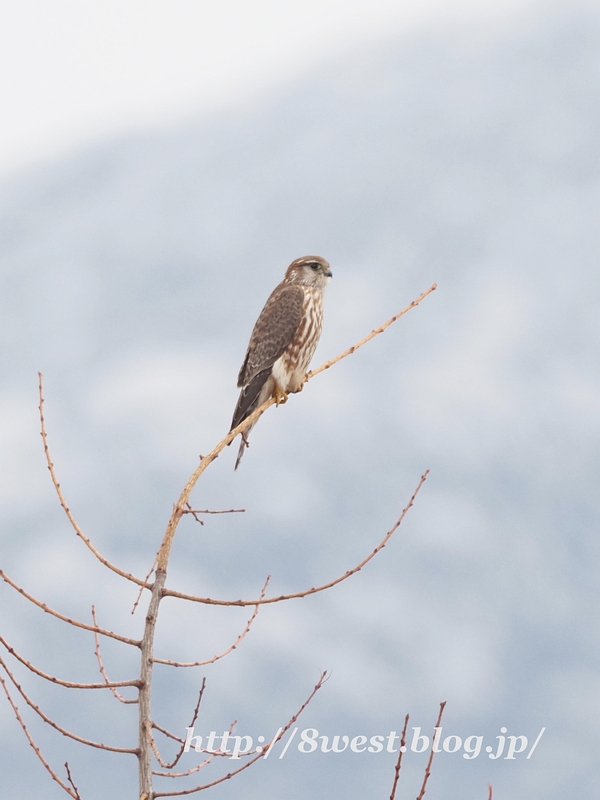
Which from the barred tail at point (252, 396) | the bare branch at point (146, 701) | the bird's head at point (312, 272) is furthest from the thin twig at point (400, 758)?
the bird's head at point (312, 272)

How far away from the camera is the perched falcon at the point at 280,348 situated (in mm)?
6875

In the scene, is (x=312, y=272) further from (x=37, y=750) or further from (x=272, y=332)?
(x=37, y=750)

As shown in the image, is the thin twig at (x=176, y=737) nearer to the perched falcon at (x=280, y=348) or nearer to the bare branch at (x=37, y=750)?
the bare branch at (x=37, y=750)

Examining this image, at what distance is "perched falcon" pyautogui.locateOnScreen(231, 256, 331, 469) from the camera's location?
688 cm

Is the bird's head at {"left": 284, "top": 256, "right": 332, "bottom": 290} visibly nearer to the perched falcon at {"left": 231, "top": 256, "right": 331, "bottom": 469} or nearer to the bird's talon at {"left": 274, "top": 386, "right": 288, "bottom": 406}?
the perched falcon at {"left": 231, "top": 256, "right": 331, "bottom": 469}

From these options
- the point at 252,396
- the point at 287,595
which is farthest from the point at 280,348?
the point at 287,595

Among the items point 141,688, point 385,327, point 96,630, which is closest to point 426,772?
point 141,688

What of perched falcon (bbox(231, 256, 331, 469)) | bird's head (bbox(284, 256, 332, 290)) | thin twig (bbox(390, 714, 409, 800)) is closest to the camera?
thin twig (bbox(390, 714, 409, 800))

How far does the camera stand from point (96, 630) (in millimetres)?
3105

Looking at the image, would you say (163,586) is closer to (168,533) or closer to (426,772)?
(168,533)

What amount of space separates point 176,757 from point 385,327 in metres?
2.23

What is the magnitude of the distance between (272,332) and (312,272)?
0.90m


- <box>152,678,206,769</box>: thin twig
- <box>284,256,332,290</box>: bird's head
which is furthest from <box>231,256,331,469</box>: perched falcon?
<box>152,678,206,769</box>: thin twig

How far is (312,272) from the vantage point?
7676 millimetres
